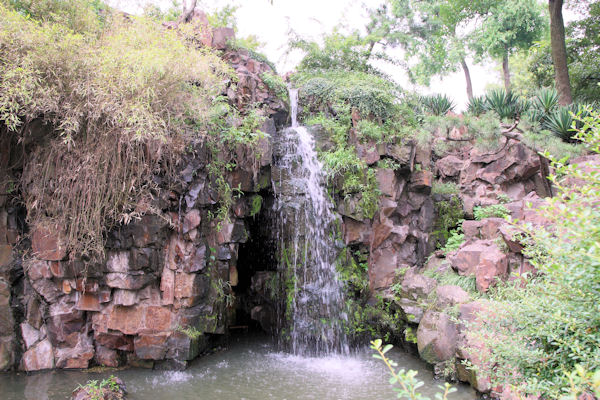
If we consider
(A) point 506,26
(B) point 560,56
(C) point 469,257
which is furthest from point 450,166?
(A) point 506,26

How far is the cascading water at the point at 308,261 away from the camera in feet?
26.1

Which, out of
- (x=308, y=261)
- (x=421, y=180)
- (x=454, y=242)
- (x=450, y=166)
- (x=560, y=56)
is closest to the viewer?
(x=308, y=261)

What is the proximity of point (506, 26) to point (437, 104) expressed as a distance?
8.85 metres

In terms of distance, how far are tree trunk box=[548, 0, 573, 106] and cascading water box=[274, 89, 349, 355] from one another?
8.24 m

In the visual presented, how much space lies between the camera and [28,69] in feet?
20.3

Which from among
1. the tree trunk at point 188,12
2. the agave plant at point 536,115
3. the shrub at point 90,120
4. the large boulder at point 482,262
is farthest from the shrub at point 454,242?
the tree trunk at point 188,12

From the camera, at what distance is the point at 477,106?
40.0 ft

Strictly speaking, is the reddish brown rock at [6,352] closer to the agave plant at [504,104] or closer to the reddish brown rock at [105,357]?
the reddish brown rock at [105,357]

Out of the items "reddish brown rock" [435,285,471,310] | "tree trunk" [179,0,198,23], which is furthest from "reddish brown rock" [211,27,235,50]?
"reddish brown rock" [435,285,471,310]

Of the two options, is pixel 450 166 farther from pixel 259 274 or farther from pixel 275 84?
pixel 259 274

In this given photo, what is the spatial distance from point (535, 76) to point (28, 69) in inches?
674

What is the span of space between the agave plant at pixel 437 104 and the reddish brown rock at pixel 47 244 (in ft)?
33.4

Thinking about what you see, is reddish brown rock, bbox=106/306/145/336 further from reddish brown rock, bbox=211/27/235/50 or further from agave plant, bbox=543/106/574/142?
agave plant, bbox=543/106/574/142

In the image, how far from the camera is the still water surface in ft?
19.4
